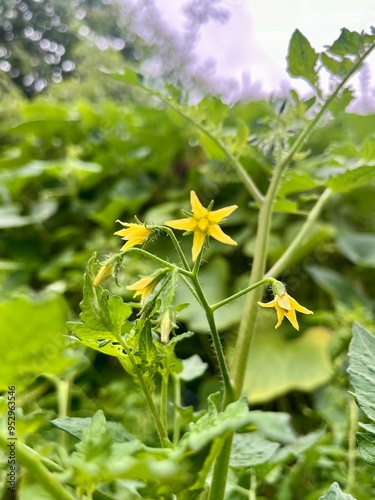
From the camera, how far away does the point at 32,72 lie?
1299mm

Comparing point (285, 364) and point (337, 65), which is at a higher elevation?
point (337, 65)

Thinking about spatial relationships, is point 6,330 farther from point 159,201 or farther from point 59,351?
point 159,201

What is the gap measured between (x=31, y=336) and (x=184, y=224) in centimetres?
9

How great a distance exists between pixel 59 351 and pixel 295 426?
58 centimetres

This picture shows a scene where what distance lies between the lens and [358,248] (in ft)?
2.75

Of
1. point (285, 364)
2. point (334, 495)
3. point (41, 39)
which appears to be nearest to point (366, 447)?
point (334, 495)

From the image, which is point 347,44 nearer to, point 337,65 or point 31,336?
point 337,65

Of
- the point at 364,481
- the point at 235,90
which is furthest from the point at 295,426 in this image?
the point at 235,90

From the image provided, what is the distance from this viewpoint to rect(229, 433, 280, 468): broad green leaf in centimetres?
26

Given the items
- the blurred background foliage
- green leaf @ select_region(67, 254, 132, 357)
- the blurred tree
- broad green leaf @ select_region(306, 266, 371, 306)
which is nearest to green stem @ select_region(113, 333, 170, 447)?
green leaf @ select_region(67, 254, 132, 357)

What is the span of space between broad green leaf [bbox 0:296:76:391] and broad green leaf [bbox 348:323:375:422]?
147 mm

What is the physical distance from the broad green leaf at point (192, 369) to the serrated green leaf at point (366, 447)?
0.34 feet

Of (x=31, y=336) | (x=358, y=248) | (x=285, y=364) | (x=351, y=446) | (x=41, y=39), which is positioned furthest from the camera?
(x=41, y=39)

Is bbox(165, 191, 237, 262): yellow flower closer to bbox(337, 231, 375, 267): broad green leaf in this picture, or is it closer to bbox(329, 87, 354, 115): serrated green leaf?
bbox(329, 87, 354, 115): serrated green leaf
